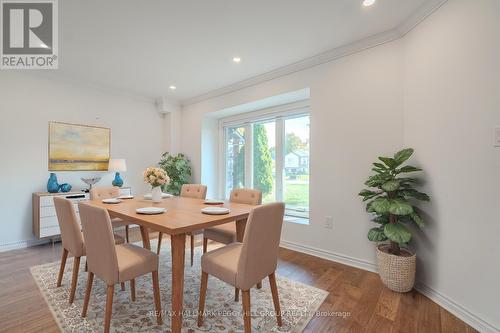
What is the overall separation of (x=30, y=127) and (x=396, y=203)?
4.73 m

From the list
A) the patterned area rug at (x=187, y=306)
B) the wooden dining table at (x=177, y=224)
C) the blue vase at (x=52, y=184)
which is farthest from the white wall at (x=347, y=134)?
the blue vase at (x=52, y=184)

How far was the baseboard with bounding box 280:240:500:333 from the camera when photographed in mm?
1582

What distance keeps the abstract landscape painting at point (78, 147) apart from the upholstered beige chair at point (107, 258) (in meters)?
2.72

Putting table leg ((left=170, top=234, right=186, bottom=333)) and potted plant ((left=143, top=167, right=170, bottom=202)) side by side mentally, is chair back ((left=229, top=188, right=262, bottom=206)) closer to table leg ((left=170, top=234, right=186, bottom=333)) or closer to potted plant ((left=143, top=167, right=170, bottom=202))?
potted plant ((left=143, top=167, right=170, bottom=202))

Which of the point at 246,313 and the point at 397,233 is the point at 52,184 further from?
the point at 397,233

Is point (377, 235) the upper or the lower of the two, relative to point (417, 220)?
lower

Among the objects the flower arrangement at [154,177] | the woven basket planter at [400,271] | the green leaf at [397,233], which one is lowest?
the woven basket planter at [400,271]

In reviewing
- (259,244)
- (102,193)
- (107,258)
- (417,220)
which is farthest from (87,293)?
(417,220)

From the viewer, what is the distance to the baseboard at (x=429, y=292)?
1582mm

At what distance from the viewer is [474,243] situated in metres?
1.65

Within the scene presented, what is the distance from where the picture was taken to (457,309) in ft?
5.72

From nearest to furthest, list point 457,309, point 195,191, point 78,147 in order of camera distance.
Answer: point 457,309, point 195,191, point 78,147

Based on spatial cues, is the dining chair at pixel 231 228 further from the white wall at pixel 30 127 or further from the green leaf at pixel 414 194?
the white wall at pixel 30 127

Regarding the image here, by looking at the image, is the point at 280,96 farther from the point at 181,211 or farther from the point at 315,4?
the point at 181,211
